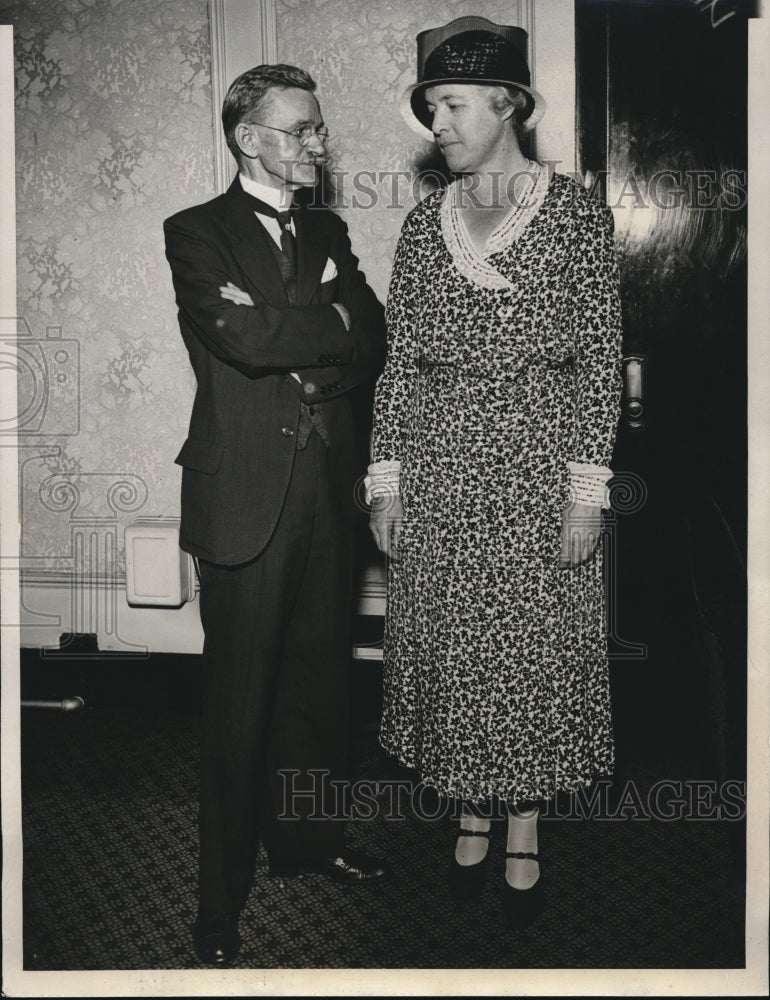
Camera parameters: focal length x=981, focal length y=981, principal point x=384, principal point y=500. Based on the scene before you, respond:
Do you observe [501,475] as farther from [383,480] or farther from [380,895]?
[380,895]

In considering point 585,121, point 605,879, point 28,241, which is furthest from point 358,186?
point 605,879

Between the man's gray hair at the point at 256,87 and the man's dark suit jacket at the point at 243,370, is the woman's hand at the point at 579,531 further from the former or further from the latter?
the man's gray hair at the point at 256,87

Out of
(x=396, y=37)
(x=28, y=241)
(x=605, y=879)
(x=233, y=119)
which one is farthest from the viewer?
(x=28, y=241)

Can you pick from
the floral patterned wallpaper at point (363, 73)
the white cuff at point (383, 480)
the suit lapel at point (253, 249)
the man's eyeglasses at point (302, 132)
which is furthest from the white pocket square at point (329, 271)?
the floral patterned wallpaper at point (363, 73)

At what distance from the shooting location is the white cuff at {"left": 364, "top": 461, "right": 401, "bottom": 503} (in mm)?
2109

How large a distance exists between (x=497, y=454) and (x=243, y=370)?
548mm

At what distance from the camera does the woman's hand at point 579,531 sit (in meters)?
2.01

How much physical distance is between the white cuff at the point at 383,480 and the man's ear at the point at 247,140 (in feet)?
2.26

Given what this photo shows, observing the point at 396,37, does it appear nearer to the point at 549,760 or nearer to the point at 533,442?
the point at 533,442

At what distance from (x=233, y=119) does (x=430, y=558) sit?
39.1 inches

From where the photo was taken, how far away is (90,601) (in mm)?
2932

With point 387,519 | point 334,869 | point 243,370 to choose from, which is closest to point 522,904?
point 334,869

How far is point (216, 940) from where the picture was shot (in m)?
2.02
